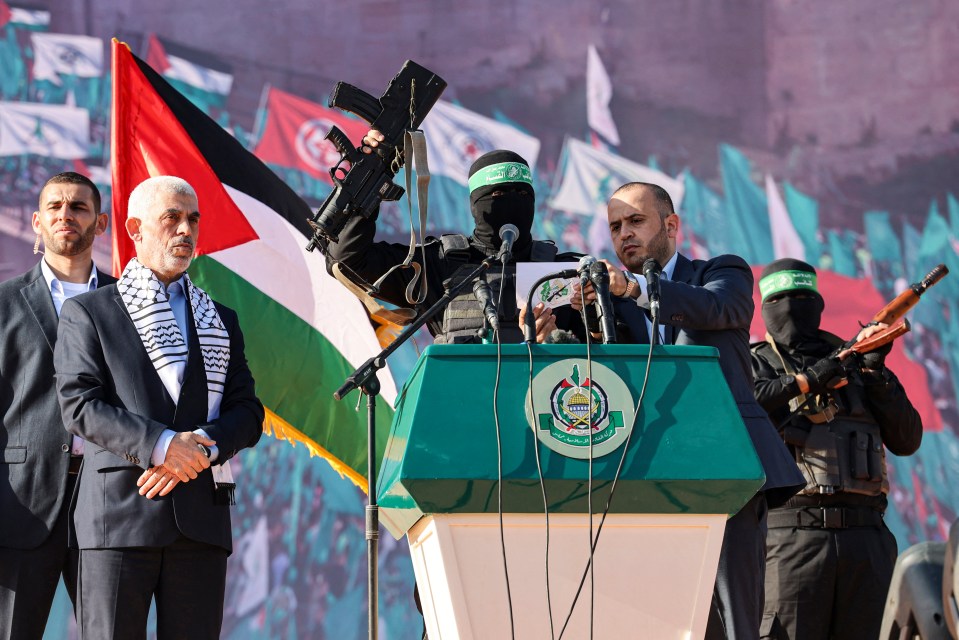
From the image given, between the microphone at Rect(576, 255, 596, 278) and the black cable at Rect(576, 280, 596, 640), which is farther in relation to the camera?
the microphone at Rect(576, 255, 596, 278)

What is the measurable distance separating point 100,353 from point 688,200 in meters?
4.59

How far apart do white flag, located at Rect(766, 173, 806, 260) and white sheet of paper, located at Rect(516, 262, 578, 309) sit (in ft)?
14.3

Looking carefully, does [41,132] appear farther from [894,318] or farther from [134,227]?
[894,318]

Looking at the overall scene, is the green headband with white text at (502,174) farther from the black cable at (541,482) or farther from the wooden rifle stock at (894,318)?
the wooden rifle stock at (894,318)

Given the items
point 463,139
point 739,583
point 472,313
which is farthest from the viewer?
point 463,139

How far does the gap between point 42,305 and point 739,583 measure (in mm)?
2277

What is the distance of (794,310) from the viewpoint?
5.28 metres

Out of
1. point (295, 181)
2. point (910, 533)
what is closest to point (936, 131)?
point (910, 533)

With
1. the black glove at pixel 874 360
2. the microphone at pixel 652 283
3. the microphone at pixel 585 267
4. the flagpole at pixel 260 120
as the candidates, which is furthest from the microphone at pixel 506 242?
the flagpole at pixel 260 120

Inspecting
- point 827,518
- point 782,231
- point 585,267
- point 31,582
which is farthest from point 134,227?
point 782,231

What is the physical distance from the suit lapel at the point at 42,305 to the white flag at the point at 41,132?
3.48 m

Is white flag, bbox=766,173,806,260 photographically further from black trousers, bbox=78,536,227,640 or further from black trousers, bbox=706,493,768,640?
black trousers, bbox=78,536,227,640

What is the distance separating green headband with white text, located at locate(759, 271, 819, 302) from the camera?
531cm

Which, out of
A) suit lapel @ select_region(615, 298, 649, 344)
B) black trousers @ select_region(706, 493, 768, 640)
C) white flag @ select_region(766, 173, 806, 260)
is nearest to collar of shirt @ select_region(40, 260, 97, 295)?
suit lapel @ select_region(615, 298, 649, 344)
